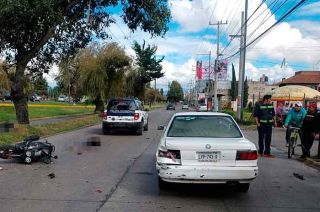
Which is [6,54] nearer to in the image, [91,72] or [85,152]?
[85,152]

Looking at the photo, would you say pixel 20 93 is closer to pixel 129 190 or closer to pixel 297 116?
pixel 297 116

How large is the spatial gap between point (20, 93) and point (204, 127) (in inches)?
556

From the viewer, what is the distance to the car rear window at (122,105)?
2362cm

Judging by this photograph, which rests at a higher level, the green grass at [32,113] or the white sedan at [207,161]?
the white sedan at [207,161]

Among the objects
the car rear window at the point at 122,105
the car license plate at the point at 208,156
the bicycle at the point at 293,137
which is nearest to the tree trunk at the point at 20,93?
the car rear window at the point at 122,105

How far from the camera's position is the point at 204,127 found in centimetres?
898

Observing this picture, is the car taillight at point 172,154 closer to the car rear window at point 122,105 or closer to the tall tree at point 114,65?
the car rear window at point 122,105

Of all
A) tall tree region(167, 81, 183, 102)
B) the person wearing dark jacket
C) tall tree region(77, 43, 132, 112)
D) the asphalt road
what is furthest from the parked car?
tall tree region(167, 81, 183, 102)

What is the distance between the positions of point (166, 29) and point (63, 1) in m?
4.98

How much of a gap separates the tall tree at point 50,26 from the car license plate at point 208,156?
11903mm

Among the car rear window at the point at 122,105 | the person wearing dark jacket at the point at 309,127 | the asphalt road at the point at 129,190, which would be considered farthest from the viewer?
the car rear window at the point at 122,105

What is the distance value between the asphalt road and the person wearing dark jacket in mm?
1572

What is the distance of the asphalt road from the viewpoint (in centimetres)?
749

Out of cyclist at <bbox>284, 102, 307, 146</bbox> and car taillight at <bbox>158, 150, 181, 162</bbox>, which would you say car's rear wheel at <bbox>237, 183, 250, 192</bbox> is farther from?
cyclist at <bbox>284, 102, 307, 146</bbox>
